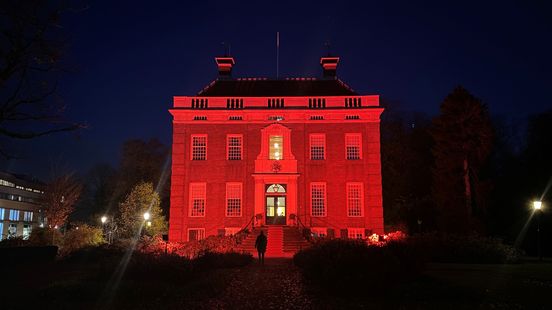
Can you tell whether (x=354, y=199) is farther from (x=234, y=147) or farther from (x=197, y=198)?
(x=197, y=198)

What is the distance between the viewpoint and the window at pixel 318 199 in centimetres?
3191

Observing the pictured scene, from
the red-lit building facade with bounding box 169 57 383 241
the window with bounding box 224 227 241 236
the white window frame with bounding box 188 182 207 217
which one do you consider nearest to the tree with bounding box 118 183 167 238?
the red-lit building facade with bounding box 169 57 383 241

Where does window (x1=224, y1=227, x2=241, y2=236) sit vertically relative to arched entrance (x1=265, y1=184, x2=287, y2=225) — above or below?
below

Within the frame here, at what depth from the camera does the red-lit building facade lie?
3170 cm

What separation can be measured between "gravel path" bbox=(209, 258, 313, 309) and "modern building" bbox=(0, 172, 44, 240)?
64.7 metres

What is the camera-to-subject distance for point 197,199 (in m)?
32.3

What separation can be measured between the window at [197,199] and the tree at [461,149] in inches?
651

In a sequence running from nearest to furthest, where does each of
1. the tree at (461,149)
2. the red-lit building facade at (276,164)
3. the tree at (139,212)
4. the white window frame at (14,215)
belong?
the tree at (461,149)
the red-lit building facade at (276,164)
the tree at (139,212)
the white window frame at (14,215)

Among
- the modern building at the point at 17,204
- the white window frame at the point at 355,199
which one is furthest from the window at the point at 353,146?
the modern building at the point at 17,204

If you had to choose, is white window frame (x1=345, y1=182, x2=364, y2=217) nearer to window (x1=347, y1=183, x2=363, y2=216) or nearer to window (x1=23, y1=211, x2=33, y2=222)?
window (x1=347, y1=183, x2=363, y2=216)

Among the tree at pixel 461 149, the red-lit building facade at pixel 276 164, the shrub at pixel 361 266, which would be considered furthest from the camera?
the red-lit building facade at pixel 276 164

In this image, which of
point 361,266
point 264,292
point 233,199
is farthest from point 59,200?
point 361,266

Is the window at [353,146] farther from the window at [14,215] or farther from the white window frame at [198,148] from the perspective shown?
the window at [14,215]

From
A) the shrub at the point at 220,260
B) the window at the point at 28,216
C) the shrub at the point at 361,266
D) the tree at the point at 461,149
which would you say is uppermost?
the tree at the point at 461,149
